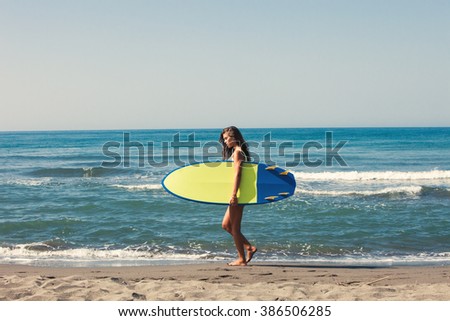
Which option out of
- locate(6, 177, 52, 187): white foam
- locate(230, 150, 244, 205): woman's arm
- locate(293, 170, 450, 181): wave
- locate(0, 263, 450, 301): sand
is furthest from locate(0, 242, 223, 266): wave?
locate(293, 170, 450, 181): wave

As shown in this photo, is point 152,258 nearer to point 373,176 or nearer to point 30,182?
point 30,182

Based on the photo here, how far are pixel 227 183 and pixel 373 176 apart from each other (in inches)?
518

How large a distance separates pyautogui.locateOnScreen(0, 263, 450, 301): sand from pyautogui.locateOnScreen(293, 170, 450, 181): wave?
1110cm

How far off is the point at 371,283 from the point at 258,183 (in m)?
1.99

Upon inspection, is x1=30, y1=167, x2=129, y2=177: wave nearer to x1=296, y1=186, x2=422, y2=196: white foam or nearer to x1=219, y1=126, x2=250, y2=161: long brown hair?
x1=296, y1=186, x2=422, y2=196: white foam

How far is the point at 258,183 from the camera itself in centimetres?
646

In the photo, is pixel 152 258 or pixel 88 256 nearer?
pixel 152 258

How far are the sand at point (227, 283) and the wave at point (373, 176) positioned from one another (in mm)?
11102

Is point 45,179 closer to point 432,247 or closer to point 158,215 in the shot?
point 158,215

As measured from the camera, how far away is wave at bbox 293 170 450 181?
687 inches

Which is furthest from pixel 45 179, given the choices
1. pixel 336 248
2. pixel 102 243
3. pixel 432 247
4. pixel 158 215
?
pixel 432 247

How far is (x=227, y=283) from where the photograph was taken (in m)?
5.28

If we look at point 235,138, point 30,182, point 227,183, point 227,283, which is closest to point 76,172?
point 30,182
